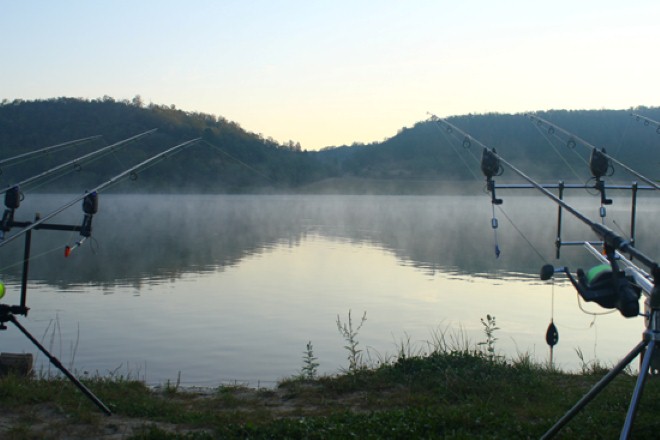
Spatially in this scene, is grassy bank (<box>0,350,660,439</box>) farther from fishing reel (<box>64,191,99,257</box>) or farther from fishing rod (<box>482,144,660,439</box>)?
fishing reel (<box>64,191,99,257</box>)

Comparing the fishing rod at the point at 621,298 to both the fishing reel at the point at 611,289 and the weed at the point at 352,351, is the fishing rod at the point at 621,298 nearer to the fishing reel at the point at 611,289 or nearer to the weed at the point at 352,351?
the fishing reel at the point at 611,289

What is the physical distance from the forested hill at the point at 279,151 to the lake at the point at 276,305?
1349 centimetres

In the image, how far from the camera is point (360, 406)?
6.75 meters

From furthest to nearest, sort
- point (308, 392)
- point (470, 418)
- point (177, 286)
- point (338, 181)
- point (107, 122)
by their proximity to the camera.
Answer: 1. point (338, 181)
2. point (107, 122)
3. point (177, 286)
4. point (308, 392)
5. point (470, 418)

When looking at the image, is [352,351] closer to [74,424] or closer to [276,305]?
[74,424]

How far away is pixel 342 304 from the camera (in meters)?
17.3

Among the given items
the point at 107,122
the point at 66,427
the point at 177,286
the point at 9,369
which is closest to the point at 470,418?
the point at 66,427

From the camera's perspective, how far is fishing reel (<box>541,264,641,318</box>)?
14.6 ft

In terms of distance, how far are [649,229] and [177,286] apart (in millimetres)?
30379

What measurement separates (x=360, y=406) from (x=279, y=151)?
7484cm

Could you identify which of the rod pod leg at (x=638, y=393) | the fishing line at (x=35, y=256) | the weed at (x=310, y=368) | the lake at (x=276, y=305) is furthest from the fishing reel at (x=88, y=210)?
the fishing line at (x=35, y=256)

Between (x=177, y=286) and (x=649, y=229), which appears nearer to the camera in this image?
(x=177, y=286)

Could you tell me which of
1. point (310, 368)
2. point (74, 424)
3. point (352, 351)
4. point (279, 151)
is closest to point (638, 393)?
point (74, 424)

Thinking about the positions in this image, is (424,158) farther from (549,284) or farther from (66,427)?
(66,427)
